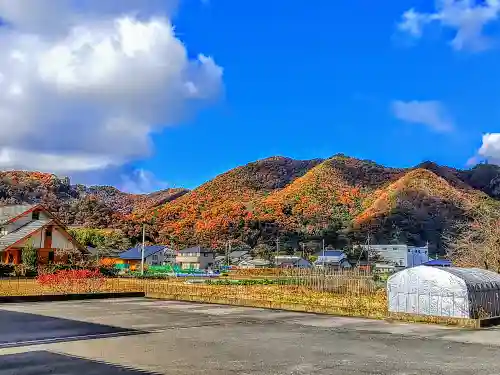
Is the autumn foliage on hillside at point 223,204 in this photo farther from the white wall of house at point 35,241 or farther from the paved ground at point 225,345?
the paved ground at point 225,345

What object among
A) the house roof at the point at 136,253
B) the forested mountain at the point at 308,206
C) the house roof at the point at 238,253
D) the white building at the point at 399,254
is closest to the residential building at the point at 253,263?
the house roof at the point at 238,253

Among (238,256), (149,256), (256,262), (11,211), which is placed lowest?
(256,262)

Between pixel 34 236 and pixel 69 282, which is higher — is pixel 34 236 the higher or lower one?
the higher one

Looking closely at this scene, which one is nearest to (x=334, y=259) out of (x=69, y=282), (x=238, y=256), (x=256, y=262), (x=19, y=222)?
(x=256, y=262)

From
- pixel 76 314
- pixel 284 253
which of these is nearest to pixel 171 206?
pixel 284 253

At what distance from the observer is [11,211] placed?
51.3 m

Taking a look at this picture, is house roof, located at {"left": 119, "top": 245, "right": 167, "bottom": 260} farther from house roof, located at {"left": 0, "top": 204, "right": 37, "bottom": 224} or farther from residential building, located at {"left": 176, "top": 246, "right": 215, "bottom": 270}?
house roof, located at {"left": 0, "top": 204, "right": 37, "bottom": 224}

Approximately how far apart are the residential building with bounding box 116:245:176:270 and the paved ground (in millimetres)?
46592

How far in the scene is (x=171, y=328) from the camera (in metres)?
14.4

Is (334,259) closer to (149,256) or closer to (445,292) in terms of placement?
(149,256)

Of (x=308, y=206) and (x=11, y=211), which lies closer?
(x=11, y=211)

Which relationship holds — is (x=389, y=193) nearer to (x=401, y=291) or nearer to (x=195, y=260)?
(x=195, y=260)

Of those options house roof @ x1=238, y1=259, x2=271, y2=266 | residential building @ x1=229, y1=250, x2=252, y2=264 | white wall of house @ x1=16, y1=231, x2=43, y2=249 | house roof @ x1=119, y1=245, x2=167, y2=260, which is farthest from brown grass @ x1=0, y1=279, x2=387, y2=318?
residential building @ x1=229, y1=250, x2=252, y2=264

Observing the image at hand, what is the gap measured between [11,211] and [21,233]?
694 cm
